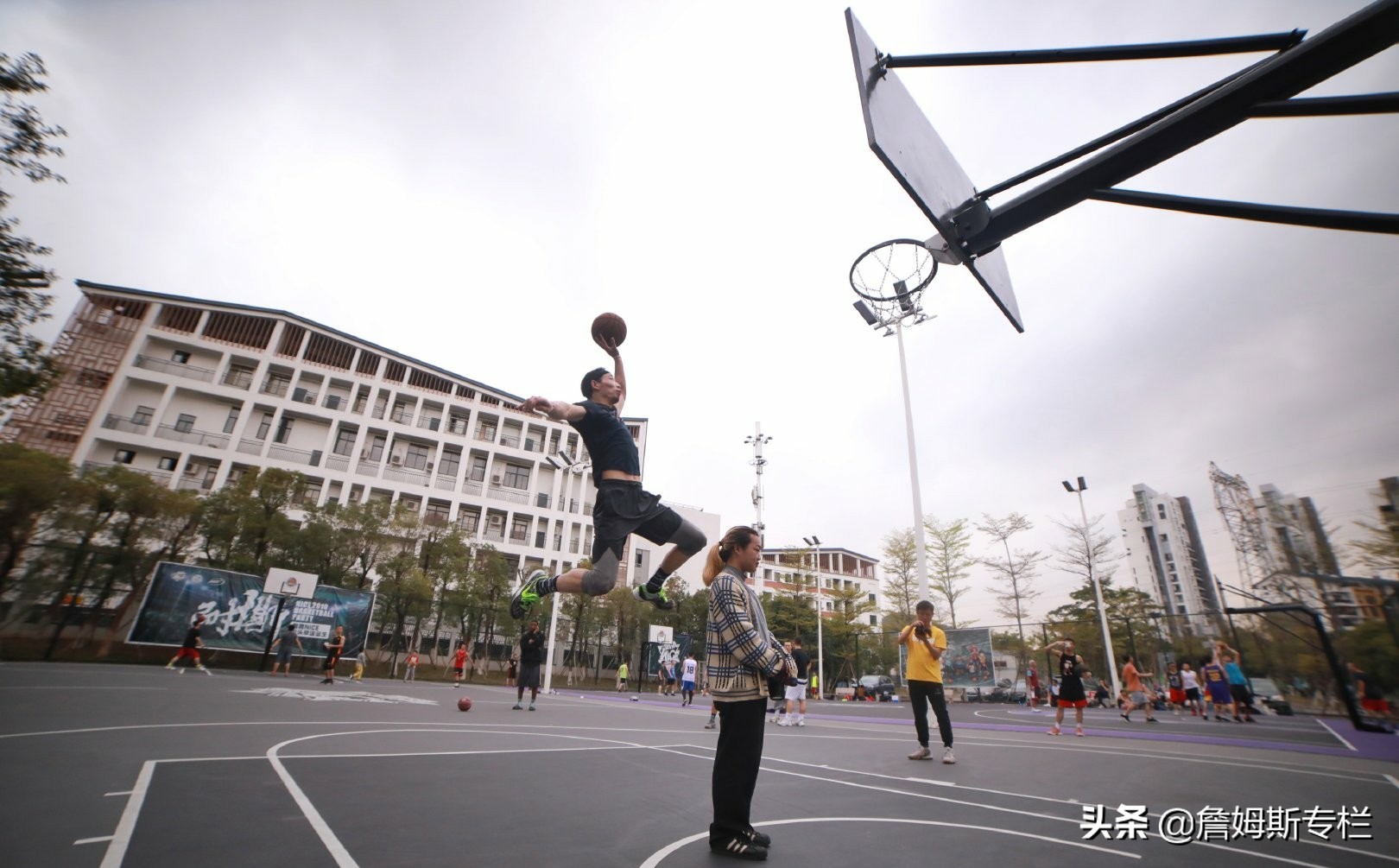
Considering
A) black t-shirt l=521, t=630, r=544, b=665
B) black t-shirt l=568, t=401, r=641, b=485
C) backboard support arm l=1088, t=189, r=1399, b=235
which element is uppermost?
backboard support arm l=1088, t=189, r=1399, b=235

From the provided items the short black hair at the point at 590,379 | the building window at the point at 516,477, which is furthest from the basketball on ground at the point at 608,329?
the building window at the point at 516,477

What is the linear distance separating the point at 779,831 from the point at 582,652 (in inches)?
1646

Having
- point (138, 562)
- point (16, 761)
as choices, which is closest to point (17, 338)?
point (16, 761)

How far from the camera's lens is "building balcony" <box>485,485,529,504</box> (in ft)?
146

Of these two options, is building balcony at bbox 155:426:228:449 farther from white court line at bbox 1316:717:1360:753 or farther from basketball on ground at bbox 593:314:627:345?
white court line at bbox 1316:717:1360:753

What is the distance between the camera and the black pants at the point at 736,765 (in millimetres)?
2930

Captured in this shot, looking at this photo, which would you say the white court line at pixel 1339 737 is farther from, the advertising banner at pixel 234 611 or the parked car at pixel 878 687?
the advertising banner at pixel 234 611

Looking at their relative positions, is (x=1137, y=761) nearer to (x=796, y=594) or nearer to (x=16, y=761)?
(x=16, y=761)

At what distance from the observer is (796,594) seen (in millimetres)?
40344

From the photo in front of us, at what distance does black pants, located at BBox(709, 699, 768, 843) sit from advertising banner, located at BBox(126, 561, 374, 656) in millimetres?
25132

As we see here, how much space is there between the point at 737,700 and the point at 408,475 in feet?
146

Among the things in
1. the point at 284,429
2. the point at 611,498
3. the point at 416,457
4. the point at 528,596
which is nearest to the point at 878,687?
the point at 528,596

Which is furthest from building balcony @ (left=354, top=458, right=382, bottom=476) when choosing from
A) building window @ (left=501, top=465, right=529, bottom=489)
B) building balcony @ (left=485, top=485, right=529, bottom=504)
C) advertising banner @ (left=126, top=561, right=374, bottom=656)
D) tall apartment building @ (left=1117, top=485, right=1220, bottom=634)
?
tall apartment building @ (left=1117, top=485, right=1220, bottom=634)

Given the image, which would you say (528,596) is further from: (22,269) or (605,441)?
(22,269)
